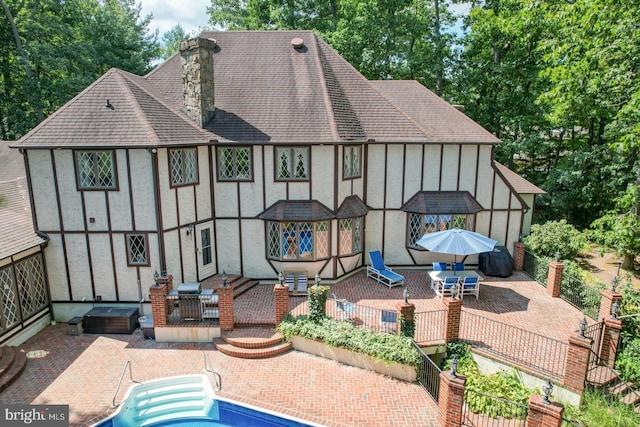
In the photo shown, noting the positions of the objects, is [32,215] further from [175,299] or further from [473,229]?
[473,229]

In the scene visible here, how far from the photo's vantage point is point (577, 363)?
9.23 metres

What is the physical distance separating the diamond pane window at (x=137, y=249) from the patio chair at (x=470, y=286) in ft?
36.6

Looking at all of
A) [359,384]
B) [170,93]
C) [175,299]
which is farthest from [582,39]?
[175,299]

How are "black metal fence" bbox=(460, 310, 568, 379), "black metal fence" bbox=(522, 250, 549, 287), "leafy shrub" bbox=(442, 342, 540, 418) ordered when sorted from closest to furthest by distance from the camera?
"leafy shrub" bbox=(442, 342, 540, 418) → "black metal fence" bbox=(460, 310, 568, 379) → "black metal fence" bbox=(522, 250, 549, 287)

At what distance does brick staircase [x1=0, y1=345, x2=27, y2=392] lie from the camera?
9.95 m

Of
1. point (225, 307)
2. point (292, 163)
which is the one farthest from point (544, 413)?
point (292, 163)

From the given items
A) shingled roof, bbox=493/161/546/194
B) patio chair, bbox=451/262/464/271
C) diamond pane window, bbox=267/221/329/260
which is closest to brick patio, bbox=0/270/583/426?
patio chair, bbox=451/262/464/271

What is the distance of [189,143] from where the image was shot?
43.1 ft

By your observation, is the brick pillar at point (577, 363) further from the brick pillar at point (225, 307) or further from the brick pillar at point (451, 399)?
the brick pillar at point (225, 307)

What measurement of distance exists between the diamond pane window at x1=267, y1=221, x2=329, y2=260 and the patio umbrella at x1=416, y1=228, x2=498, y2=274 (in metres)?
3.77

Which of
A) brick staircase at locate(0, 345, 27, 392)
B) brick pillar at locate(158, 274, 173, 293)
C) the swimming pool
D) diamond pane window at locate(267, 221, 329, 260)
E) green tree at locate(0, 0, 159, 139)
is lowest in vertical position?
the swimming pool

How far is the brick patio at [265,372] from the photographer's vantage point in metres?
9.08

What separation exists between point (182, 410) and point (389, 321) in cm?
599

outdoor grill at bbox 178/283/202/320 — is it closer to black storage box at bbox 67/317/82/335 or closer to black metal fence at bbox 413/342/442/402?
black storage box at bbox 67/317/82/335
